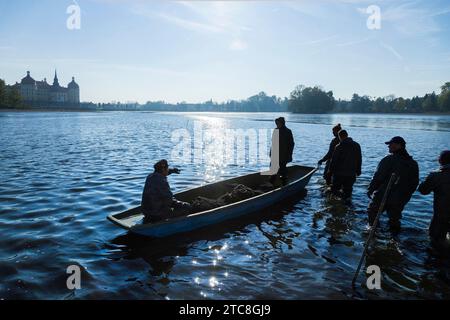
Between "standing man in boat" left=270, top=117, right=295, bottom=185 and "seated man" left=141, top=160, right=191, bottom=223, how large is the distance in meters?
5.73

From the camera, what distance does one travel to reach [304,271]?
784 cm

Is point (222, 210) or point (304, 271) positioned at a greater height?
point (222, 210)

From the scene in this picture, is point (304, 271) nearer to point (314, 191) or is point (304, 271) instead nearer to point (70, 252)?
point (70, 252)

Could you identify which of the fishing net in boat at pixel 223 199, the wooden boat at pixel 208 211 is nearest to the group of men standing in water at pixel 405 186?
the wooden boat at pixel 208 211

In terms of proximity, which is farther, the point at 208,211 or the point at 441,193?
the point at 208,211

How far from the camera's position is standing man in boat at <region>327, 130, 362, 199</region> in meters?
12.2

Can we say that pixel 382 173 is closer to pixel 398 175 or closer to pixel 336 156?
pixel 398 175

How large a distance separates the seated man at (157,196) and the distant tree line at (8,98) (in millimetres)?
128744

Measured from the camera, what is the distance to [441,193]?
25.9 feet

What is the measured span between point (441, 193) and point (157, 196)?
695 centimetres

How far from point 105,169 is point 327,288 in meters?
15.6

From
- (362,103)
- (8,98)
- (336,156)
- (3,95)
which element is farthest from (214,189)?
(362,103)

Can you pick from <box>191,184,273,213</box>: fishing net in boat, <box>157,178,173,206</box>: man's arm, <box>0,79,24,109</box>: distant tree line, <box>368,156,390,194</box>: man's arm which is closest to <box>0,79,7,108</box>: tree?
<box>0,79,24,109</box>: distant tree line
